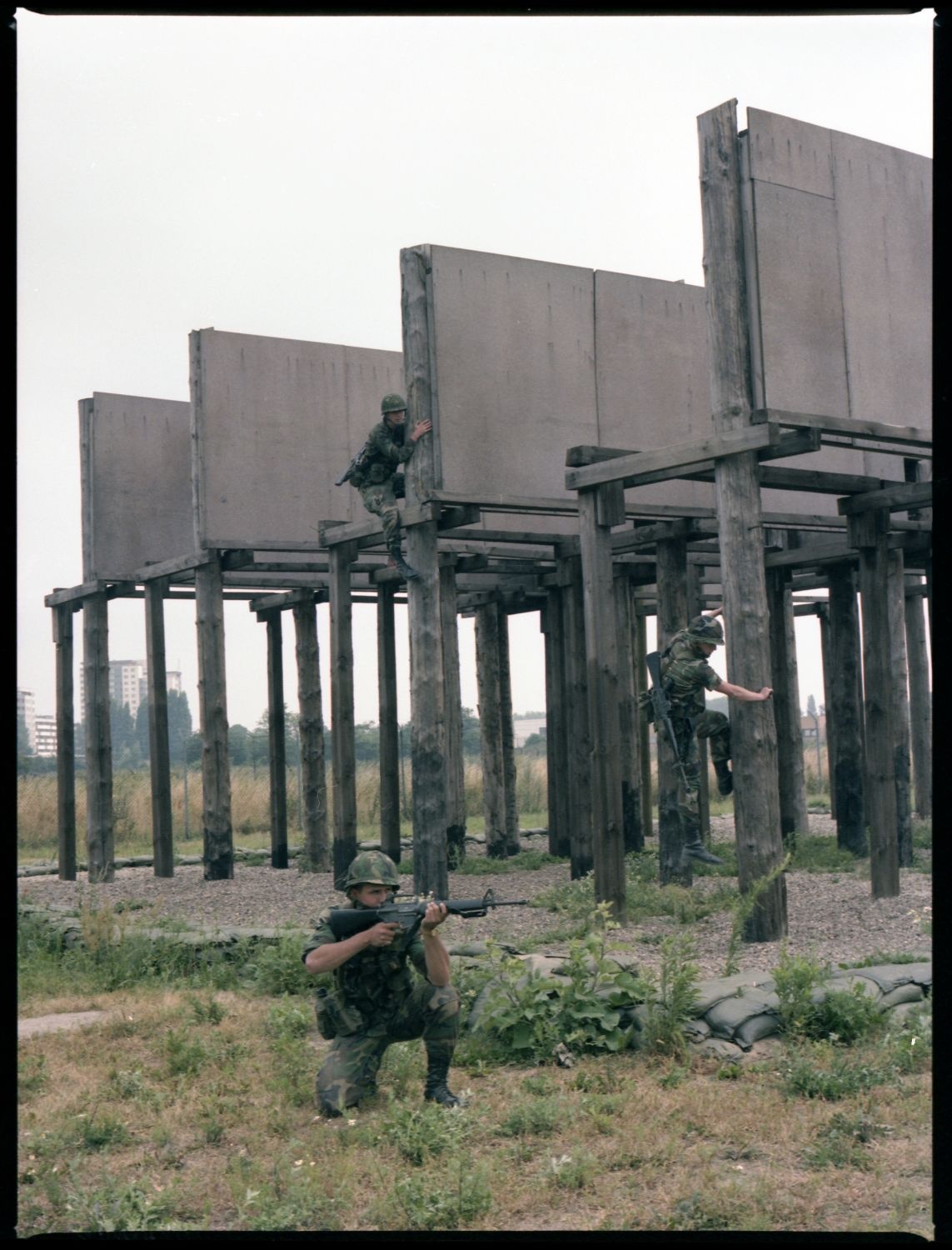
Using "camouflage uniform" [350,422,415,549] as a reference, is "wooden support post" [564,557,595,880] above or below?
below

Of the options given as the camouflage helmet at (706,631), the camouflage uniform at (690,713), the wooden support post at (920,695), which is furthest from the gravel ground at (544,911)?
the wooden support post at (920,695)

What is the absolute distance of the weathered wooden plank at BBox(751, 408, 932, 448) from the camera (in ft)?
32.3

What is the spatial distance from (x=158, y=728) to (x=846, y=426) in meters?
10.2

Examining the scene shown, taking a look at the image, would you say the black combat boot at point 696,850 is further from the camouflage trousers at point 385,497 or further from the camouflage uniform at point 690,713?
the camouflage trousers at point 385,497

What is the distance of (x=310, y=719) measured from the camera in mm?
18453

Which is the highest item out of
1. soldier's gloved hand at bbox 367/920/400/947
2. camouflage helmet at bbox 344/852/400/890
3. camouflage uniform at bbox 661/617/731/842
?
camouflage uniform at bbox 661/617/731/842

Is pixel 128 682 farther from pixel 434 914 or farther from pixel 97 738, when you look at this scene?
pixel 434 914

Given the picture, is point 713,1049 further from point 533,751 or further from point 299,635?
point 533,751

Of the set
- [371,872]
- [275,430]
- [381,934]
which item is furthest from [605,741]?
[275,430]

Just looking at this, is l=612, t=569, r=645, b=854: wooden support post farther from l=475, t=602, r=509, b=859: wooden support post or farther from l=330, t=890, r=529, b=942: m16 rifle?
l=330, t=890, r=529, b=942: m16 rifle

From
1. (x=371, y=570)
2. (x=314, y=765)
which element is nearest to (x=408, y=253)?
(x=371, y=570)

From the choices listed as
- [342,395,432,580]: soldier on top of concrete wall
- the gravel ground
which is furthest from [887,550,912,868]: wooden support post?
[342,395,432,580]: soldier on top of concrete wall

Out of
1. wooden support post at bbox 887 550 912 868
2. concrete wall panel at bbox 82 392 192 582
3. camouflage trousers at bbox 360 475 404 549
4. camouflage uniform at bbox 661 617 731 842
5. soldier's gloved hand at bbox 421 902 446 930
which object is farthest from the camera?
concrete wall panel at bbox 82 392 192 582

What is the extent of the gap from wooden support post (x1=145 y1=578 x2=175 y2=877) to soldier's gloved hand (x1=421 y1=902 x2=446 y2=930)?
11463 millimetres
